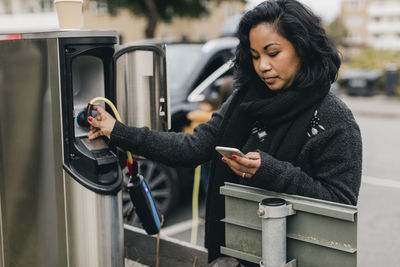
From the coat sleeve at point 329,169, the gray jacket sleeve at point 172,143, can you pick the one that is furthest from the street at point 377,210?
the coat sleeve at point 329,169

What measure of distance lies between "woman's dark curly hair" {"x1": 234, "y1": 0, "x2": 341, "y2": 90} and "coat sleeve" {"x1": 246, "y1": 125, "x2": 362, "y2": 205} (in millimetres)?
213

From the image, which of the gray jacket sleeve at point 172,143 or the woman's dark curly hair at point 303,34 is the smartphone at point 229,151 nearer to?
the woman's dark curly hair at point 303,34

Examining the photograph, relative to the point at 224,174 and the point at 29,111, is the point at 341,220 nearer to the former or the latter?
the point at 224,174

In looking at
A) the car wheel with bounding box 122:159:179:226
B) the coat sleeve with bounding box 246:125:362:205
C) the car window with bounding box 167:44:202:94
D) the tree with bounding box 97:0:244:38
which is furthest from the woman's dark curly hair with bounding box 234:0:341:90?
the tree with bounding box 97:0:244:38

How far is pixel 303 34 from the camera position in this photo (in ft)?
6.17

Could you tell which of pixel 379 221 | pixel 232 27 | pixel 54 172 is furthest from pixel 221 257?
pixel 232 27

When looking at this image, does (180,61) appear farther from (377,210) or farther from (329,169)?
(329,169)

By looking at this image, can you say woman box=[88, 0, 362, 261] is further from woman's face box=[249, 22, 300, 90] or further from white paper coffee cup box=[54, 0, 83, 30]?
white paper coffee cup box=[54, 0, 83, 30]

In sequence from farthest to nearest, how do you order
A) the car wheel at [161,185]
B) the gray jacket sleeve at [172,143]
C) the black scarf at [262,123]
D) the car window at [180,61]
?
the car window at [180,61] < the car wheel at [161,185] < the gray jacket sleeve at [172,143] < the black scarf at [262,123]

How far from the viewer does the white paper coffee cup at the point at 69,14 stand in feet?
7.36

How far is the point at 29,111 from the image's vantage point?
7.41ft

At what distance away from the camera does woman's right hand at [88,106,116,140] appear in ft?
7.24

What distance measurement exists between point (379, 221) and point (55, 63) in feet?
13.6

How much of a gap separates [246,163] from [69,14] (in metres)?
1.09
